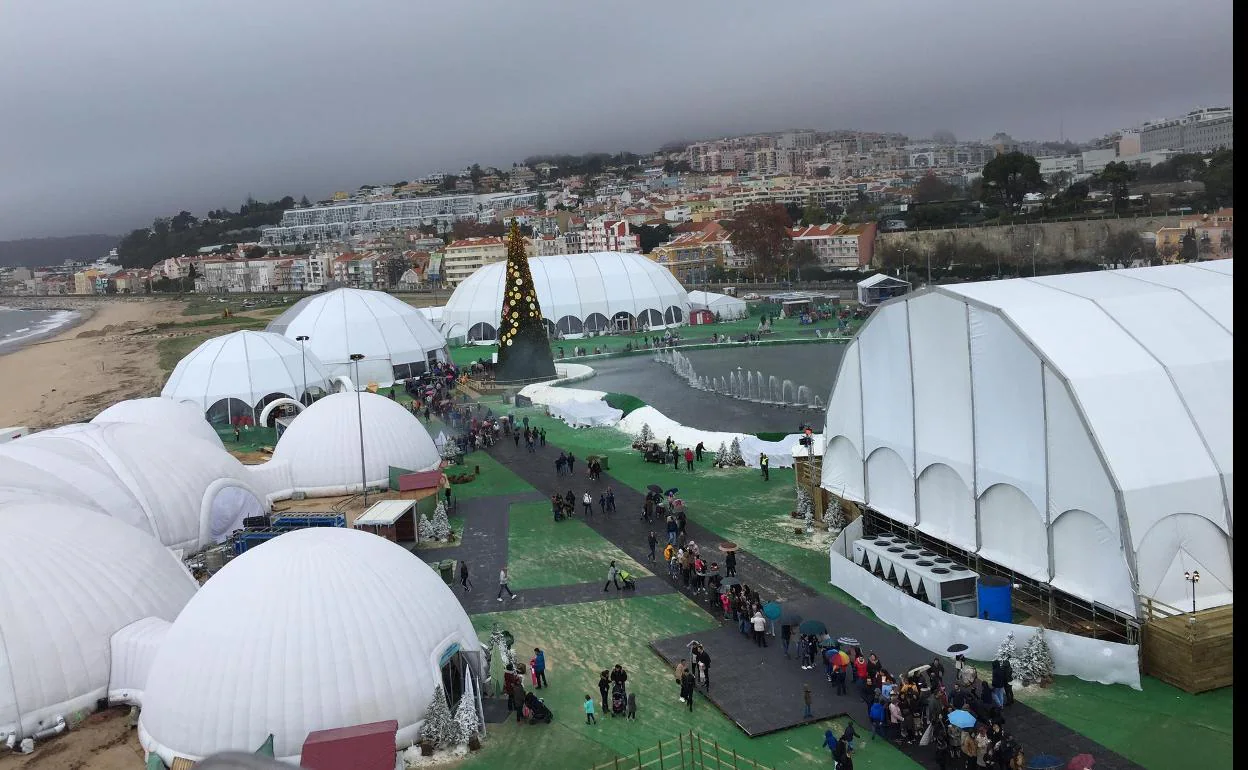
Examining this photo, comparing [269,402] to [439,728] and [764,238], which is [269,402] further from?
[764,238]

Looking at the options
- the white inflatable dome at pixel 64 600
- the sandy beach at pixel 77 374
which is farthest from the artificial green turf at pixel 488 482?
the sandy beach at pixel 77 374

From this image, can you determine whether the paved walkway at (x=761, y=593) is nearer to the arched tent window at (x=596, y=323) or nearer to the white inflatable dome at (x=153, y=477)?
the white inflatable dome at (x=153, y=477)

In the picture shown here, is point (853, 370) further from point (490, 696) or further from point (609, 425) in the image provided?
point (609, 425)

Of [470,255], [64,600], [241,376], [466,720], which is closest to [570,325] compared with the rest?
[241,376]

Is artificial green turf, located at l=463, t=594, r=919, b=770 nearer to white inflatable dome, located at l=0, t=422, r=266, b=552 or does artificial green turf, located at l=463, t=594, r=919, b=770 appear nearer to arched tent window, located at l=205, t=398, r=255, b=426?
white inflatable dome, located at l=0, t=422, r=266, b=552

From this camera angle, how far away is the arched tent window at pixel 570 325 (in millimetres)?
65688

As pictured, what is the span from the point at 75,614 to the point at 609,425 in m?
22.8

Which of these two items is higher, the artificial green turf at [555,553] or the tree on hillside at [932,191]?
the tree on hillside at [932,191]

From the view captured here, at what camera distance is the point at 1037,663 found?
1530 centimetres

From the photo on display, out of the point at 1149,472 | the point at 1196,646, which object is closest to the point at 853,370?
the point at 1149,472

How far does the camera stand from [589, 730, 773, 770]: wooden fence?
13701 mm

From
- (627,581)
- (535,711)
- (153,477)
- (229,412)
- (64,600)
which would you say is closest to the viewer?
(535,711)

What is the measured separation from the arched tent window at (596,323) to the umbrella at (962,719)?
53932 millimetres

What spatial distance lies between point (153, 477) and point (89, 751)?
10548mm
